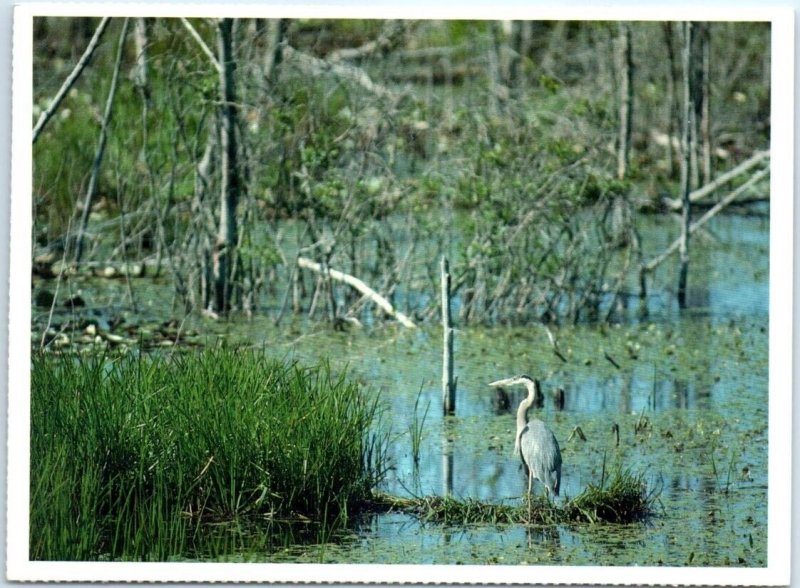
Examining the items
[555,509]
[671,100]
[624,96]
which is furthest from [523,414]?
[671,100]

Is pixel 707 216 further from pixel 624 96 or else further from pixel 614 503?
pixel 614 503

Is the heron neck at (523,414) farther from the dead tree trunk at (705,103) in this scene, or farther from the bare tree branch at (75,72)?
the dead tree trunk at (705,103)

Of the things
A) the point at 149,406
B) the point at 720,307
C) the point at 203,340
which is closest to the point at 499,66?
the point at 720,307

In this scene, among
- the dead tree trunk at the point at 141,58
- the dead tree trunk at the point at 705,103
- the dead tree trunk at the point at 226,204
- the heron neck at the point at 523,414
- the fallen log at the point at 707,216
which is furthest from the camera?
the dead tree trunk at the point at 705,103

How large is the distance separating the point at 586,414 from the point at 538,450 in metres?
0.62

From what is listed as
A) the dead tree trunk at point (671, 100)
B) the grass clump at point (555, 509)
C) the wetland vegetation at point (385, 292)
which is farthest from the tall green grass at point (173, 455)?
the dead tree trunk at point (671, 100)

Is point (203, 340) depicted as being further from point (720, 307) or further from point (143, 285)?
point (720, 307)

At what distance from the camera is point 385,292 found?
5.64m

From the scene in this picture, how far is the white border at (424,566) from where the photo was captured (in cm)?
→ 419

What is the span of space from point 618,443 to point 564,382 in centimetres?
52

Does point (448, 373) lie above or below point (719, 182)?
below

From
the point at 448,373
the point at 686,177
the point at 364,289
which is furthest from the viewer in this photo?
the point at 686,177

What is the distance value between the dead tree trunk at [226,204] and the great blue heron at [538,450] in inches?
57.5

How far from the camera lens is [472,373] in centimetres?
521
